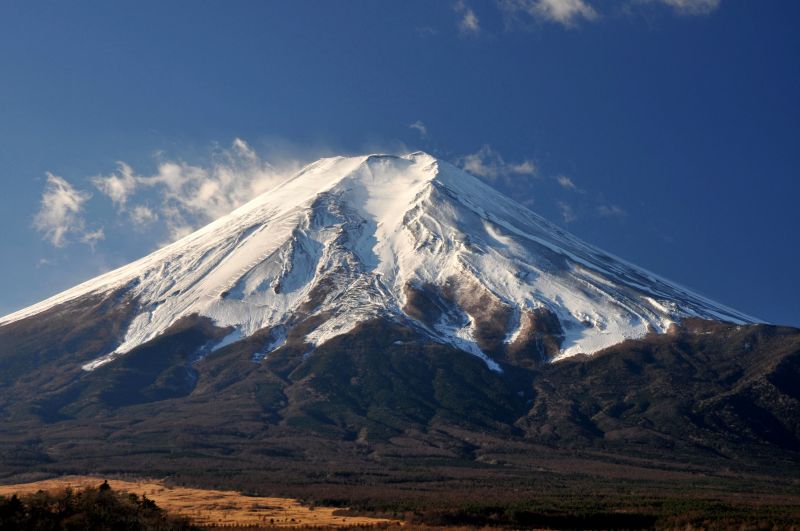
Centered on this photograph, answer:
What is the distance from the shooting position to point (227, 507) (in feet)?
251

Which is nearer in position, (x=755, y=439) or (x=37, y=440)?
(x=37, y=440)

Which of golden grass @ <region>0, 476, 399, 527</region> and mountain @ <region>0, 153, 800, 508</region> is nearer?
golden grass @ <region>0, 476, 399, 527</region>

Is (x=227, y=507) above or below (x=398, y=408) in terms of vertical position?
below

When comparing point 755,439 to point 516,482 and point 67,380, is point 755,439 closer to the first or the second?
point 516,482

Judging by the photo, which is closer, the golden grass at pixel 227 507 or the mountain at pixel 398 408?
the golden grass at pixel 227 507

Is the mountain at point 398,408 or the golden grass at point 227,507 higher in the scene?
the mountain at point 398,408

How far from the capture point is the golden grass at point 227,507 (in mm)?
67375

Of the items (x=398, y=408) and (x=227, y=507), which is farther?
(x=398, y=408)

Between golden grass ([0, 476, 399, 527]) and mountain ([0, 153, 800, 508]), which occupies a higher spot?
mountain ([0, 153, 800, 508])

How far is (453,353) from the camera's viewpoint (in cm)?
19138

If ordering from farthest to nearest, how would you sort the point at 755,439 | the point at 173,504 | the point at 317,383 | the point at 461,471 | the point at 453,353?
the point at 453,353 < the point at 317,383 < the point at 755,439 < the point at 461,471 < the point at 173,504

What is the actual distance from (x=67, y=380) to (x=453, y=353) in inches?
3198

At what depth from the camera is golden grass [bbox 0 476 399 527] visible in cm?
6738

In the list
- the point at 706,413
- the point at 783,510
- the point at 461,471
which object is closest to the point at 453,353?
the point at 706,413
